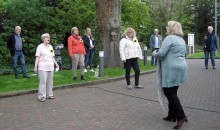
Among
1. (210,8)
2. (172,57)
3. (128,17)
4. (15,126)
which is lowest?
(15,126)

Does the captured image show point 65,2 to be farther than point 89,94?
Yes

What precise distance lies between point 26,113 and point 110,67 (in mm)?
9245

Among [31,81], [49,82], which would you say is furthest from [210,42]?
[49,82]

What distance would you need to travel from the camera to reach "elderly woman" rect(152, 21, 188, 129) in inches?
273

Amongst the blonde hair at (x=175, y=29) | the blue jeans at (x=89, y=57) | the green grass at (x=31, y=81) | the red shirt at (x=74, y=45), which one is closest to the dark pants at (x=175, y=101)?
the blonde hair at (x=175, y=29)

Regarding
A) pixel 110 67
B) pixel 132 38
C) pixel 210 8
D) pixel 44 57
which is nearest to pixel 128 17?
pixel 110 67

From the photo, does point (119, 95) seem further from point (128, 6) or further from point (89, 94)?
point (128, 6)

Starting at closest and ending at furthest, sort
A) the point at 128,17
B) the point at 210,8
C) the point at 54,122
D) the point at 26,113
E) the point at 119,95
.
A: the point at 54,122, the point at 26,113, the point at 119,95, the point at 128,17, the point at 210,8

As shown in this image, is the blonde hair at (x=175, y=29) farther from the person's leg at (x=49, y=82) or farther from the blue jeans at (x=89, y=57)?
the blue jeans at (x=89, y=57)

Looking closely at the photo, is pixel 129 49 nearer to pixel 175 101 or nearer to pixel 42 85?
pixel 42 85

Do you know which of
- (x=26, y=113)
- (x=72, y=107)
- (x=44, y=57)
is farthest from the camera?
(x=44, y=57)

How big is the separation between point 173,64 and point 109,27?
10.5 m

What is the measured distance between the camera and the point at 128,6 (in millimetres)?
Answer: 29250

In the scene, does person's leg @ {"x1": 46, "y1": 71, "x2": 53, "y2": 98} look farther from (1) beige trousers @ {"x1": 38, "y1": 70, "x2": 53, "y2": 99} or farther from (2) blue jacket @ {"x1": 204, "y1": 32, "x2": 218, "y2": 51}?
(2) blue jacket @ {"x1": 204, "y1": 32, "x2": 218, "y2": 51}
